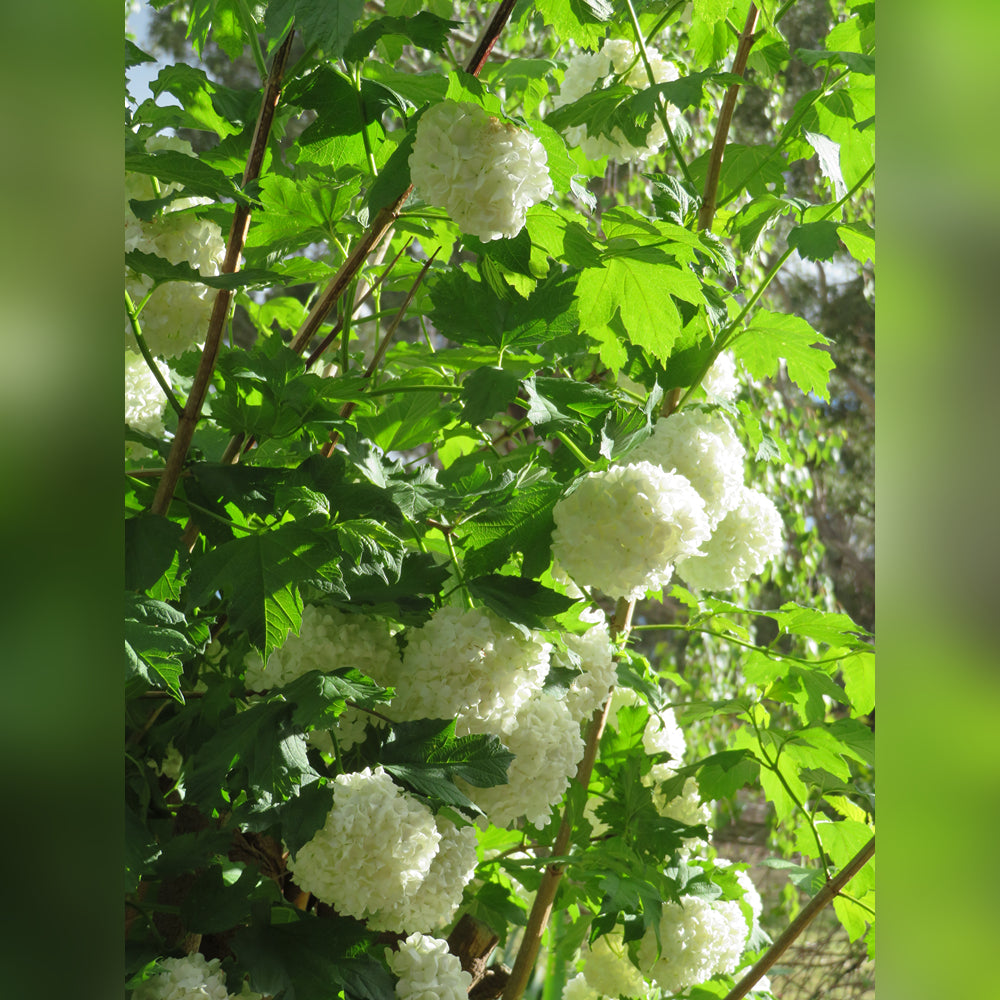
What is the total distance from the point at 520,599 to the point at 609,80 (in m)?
0.67

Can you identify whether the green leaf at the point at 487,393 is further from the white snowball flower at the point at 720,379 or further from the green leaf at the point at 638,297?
the white snowball flower at the point at 720,379

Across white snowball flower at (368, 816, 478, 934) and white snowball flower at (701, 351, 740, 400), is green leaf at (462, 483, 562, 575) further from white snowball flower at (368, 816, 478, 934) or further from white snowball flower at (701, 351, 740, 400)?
white snowball flower at (701, 351, 740, 400)

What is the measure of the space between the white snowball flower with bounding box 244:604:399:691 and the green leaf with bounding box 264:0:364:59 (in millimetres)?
341

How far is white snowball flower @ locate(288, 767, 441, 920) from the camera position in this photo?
0.62m

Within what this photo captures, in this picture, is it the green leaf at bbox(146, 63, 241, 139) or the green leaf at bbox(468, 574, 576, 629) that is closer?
the green leaf at bbox(468, 574, 576, 629)

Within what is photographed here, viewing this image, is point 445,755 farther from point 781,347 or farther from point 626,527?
point 781,347

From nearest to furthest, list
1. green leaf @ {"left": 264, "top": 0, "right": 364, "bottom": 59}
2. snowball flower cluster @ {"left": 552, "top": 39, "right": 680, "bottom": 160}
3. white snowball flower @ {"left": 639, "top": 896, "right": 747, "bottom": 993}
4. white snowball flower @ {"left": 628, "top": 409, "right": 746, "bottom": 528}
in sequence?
green leaf @ {"left": 264, "top": 0, "right": 364, "bottom": 59} < white snowball flower @ {"left": 628, "top": 409, "right": 746, "bottom": 528} < white snowball flower @ {"left": 639, "top": 896, "right": 747, "bottom": 993} < snowball flower cluster @ {"left": 552, "top": 39, "right": 680, "bottom": 160}

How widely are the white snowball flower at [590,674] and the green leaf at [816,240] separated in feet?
1.24

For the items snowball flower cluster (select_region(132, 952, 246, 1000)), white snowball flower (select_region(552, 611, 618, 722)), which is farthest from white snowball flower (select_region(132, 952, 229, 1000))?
white snowball flower (select_region(552, 611, 618, 722))

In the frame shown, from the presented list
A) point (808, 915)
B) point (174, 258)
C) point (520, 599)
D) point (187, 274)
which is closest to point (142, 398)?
point (174, 258)

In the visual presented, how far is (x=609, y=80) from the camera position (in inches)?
43.6

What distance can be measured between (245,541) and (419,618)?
0.13 metres
